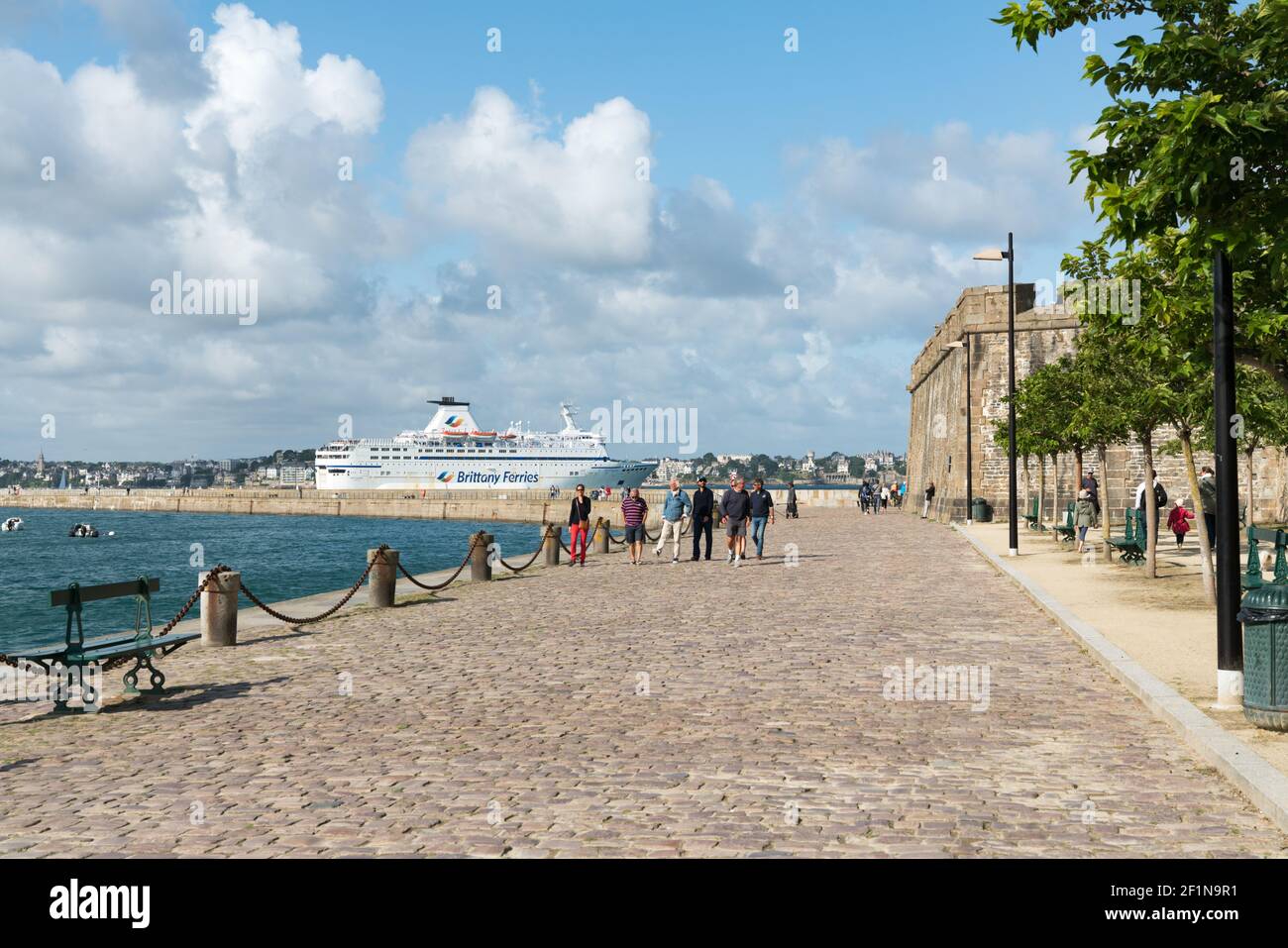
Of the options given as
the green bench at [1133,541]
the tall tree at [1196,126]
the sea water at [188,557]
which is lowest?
the sea water at [188,557]

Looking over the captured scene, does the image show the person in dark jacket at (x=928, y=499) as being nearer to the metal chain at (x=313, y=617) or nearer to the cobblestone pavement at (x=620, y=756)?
the metal chain at (x=313, y=617)

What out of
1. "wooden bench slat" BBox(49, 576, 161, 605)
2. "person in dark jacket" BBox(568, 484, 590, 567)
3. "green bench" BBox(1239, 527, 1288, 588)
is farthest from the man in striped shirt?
"wooden bench slat" BBox(49, 576, 161, 605)

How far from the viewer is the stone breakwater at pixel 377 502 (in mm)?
84000

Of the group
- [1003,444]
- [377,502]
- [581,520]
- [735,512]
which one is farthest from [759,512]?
[377,502]

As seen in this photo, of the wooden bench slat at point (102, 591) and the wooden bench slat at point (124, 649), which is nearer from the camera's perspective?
the wooden bench slat at point (102, 591)

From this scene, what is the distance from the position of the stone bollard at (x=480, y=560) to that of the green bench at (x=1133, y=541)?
462 inches

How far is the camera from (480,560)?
21328 mm

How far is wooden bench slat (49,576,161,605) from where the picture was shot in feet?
30.8

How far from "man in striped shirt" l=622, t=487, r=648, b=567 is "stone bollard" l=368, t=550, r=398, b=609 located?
7531mm

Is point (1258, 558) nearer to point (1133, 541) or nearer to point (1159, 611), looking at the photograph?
point (1159, 611)

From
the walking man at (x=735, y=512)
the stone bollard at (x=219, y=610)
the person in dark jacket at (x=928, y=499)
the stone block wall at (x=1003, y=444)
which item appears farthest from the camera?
the person in dark jacket at (x=928, y=499)

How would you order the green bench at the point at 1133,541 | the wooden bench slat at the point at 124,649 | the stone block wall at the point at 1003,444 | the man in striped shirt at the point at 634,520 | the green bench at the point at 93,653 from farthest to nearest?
the stone block wall at the point at 1003,444
the man in striped shirt at the point at 634,520
the green bench at the point at 1133,541
the wooden bench slat at the point at 124,649
the green bench at the point at 93,653

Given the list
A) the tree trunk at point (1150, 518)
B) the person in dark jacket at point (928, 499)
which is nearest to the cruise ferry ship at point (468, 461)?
the person in dark jacket at point (928, 499)

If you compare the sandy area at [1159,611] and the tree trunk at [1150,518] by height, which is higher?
the tree trunk at [1150,518]
